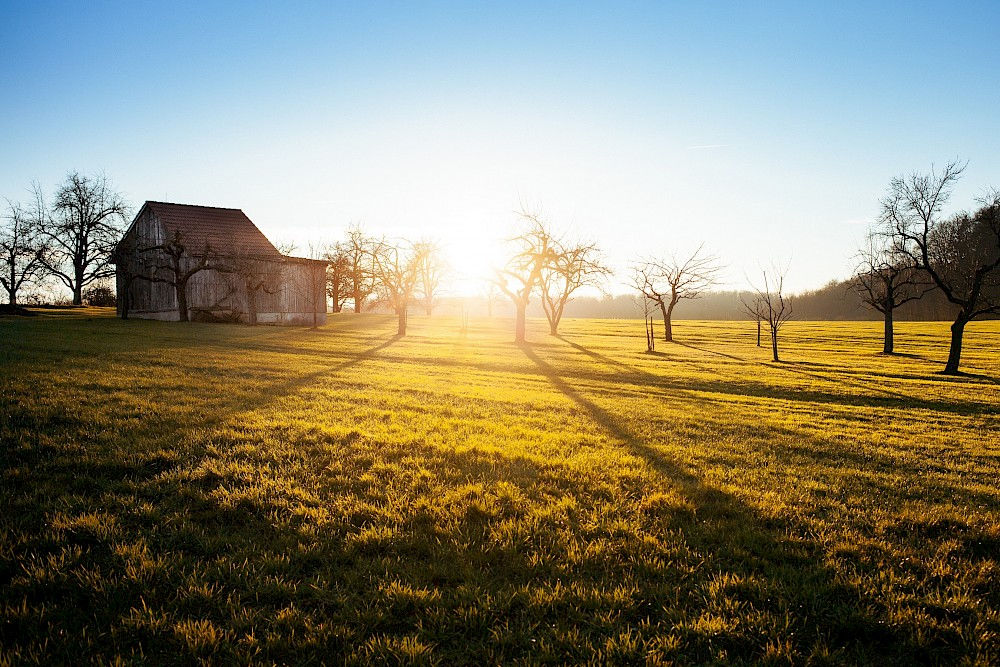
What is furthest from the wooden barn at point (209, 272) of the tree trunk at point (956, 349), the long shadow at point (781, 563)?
the tree trunk at point (956, 349)

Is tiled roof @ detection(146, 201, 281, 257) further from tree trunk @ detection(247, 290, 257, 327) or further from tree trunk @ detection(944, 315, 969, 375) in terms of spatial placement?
tree trunk @ detection(944, 315, 969, 375)

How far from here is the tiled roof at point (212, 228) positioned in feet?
122

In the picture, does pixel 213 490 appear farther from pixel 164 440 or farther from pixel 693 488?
pixel 693 488

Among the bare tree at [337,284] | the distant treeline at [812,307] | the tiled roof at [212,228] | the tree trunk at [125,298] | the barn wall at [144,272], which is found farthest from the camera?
the distant treeline at [812,307]

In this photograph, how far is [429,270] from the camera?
6253 centimetres

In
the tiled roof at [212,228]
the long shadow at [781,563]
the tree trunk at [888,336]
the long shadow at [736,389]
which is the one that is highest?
the tiled roof at [212,228]

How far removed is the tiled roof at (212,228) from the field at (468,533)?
29484mm

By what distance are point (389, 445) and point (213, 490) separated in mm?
2517

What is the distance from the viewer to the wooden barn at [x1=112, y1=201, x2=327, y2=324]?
35812 mm

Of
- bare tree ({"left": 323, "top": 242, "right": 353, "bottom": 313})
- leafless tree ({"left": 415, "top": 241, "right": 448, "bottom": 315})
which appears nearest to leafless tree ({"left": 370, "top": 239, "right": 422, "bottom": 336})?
leafless tree ({"left": 415, "top": 241, "right": 448, "bottom": 315})

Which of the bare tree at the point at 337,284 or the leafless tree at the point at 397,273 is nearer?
the leafless tree at the point at 397,273

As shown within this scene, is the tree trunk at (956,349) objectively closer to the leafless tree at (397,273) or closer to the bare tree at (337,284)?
the leafless tree at (397,273)

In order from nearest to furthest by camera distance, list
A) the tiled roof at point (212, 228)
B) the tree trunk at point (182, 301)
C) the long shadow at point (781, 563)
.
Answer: the long shadow at point (781, 563), the tree trunk at point (182, 301), the tiled roof at point (212, 228)

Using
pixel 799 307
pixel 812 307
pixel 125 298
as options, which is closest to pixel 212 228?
pixel 125 298
